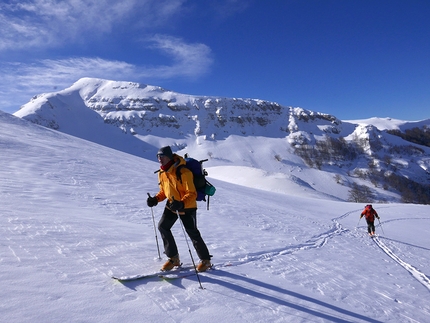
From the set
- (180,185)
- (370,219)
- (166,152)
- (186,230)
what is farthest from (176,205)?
(370,219)

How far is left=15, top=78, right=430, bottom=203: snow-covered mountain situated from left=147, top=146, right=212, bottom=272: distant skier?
103154 millimetres

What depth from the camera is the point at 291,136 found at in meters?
158

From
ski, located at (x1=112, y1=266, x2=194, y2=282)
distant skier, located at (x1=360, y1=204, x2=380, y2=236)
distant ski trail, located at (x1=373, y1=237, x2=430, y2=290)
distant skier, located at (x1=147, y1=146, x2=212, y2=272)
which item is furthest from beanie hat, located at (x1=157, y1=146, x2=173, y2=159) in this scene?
distant skier, located at (x1=360, y1=204, x2=380, y2=236)

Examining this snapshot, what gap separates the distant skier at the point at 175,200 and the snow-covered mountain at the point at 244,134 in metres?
103

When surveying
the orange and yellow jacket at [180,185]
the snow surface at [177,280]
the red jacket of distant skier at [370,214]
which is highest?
the orange and yellow jacket at [180,185]

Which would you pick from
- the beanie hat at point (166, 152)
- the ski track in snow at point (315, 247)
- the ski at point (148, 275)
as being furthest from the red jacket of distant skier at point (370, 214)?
the beanie hat at point (166, 152)

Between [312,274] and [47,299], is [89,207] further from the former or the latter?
[312,274]

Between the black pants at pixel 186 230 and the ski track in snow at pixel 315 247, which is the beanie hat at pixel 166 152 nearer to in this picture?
the black pants at pixel 186 230

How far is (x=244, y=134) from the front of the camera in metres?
163

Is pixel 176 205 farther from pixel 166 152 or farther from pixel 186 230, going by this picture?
pixel 166 152

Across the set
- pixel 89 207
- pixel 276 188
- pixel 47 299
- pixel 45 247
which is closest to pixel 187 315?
pixel 47 299

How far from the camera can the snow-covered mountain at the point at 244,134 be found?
124 m

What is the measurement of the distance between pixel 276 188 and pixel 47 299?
51.8 metres

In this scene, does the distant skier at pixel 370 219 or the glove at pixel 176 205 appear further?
the distant skier at pixel 370 219
